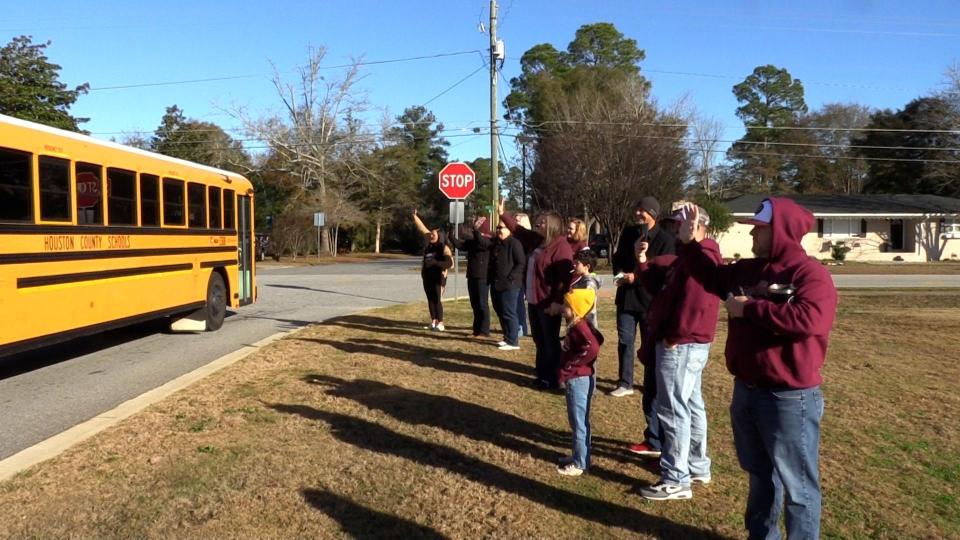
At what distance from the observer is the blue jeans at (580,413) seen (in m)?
4.72

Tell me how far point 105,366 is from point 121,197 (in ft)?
6.82

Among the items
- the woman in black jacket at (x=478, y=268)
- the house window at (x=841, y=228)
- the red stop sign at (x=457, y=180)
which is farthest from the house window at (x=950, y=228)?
the woman in black jacket at (x=478, y=268)

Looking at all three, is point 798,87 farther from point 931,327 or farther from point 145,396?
point 145,396

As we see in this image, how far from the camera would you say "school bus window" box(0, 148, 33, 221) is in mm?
7090

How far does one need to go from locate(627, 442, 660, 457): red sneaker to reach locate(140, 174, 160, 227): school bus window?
7.29m

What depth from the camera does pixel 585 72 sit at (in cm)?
4888

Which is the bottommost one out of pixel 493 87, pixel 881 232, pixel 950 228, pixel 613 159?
pixel 881 232

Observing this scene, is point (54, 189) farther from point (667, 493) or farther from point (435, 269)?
point (667, 493)

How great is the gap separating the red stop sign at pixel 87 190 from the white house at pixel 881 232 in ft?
117

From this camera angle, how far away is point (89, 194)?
8.44m

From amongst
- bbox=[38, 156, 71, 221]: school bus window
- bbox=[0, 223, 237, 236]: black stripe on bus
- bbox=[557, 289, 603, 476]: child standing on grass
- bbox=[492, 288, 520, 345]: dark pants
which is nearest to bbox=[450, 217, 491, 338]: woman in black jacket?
bbox=[492, 288, 520, 345]: dark pants

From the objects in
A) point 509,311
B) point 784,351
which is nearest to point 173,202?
point 509,311

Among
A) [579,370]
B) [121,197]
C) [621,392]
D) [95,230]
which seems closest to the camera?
[579,370]

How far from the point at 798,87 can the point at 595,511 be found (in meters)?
78.8
